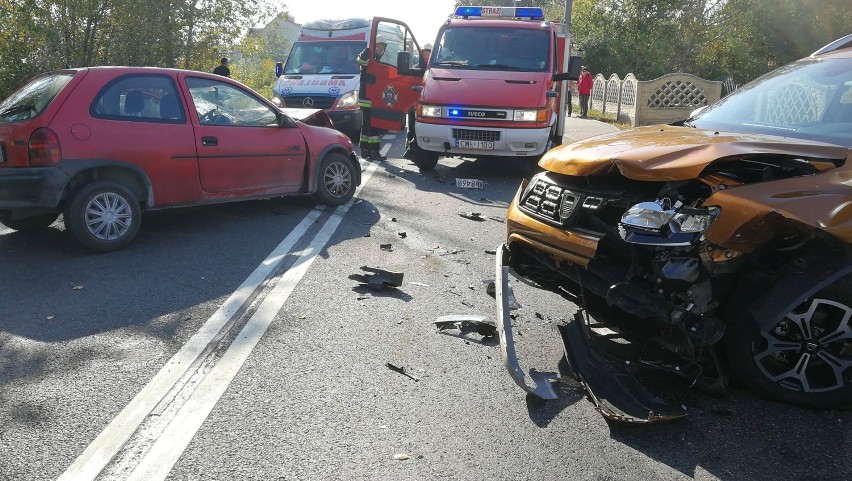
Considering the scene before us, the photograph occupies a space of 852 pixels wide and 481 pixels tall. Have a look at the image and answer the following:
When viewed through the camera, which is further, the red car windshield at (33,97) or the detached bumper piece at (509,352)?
the red car windshield at (33,97)

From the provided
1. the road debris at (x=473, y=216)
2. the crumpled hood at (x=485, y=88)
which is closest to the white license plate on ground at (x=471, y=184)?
the crumpled hood at (x=485, y=88)

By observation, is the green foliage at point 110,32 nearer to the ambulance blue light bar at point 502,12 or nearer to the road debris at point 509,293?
the ambulance blue light bar at point 502,12

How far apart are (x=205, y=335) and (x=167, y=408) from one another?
1.11 m

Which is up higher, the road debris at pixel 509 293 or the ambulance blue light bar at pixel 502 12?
the ambulance blue light bar at pixel 502 12

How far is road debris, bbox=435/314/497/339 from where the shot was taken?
203 inches

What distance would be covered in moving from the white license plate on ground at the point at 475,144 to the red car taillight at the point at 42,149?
6.47 m

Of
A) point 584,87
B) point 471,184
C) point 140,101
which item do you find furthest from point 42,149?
point 584,87

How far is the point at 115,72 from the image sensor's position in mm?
7332

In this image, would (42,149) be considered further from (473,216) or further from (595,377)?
(595,377)

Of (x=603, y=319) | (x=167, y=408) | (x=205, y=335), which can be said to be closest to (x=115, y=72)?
(x=205, y=335)

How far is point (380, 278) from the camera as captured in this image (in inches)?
247

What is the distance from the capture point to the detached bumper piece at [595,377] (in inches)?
148

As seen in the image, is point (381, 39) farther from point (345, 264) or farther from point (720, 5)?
point (720, 5)

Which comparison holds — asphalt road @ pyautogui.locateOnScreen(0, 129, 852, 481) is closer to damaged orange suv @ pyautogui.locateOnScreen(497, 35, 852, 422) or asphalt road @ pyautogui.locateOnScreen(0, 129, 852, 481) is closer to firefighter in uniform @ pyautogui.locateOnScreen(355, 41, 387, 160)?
damaged orange suv @ pyautogui.locateOnScreen(497, 35, 852, 422)
